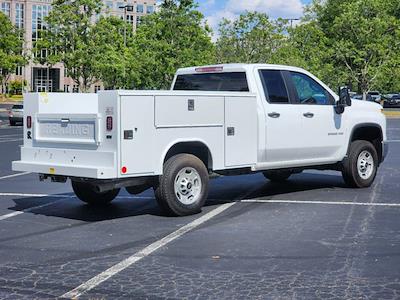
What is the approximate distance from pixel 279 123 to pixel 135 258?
415 centimetres

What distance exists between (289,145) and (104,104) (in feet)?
11.1

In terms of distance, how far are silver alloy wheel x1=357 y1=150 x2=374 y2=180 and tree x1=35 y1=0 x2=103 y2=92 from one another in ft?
107

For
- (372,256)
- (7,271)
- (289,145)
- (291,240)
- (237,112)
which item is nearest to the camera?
(7,271)

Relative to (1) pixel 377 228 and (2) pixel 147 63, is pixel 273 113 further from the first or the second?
(2) pixel 147 63

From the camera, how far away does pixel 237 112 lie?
9.16 metres

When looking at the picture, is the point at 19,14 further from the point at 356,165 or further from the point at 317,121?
the point at 317,121

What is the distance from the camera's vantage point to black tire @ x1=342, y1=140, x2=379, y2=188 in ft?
36.4

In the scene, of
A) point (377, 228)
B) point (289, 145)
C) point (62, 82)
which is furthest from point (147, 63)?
point (62, 82)

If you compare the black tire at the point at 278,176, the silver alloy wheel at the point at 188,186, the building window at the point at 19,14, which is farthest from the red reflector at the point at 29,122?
the building window at the point at 19,14

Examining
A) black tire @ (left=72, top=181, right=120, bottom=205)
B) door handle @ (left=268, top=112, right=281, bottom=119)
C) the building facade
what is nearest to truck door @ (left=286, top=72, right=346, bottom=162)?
door handle @ (left=268, top=112, right=281, bottom=119)

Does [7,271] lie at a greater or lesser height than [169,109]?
lesser

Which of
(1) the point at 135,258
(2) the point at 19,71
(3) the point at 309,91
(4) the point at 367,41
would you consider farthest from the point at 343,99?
(2) the point at 19,71

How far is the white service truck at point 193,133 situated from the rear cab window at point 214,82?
0.02 m

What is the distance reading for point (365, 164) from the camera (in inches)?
450
